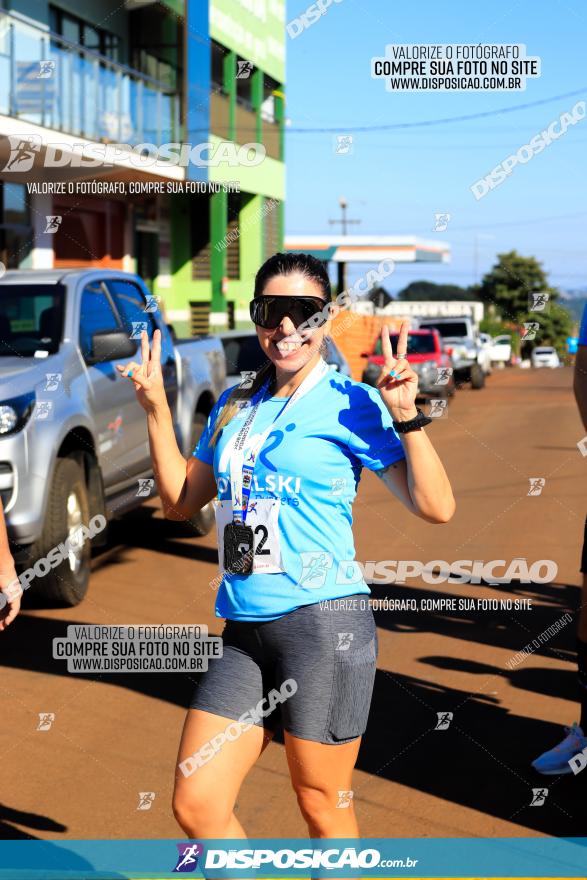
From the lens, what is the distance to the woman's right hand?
3486 millimetres

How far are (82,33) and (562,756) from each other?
68.3ft

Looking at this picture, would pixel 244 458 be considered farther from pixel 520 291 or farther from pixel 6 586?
pixel 520 291

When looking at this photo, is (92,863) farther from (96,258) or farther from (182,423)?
(96,258)

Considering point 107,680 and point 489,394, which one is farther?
point 489,394

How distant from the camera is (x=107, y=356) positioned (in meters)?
8.68

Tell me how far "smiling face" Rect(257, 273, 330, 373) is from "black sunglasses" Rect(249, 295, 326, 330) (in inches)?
0.6

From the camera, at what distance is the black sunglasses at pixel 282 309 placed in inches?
132

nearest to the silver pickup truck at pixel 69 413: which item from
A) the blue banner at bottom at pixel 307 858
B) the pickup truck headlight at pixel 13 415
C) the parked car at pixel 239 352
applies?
the pickup truck headlight at pixel 13 415

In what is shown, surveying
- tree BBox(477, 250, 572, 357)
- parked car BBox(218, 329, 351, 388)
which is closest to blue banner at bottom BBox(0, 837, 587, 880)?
parked car BBox(218, 329, 351, 388)

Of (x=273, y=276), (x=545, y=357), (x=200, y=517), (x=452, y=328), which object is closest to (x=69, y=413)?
(x=200, y=517)

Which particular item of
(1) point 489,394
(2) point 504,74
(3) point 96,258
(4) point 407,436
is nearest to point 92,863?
(4) point 407,436

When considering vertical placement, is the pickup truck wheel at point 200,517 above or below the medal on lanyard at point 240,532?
below

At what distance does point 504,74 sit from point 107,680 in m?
5.80

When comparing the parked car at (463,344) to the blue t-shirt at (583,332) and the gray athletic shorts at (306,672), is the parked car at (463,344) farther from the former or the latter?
the gray athletic shorts at (306,672)
